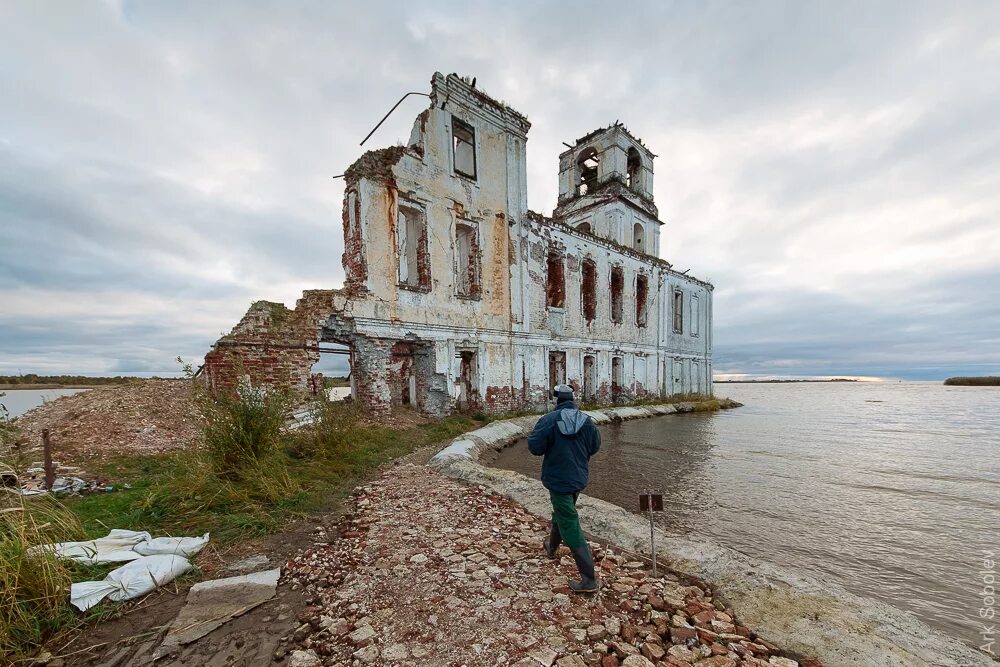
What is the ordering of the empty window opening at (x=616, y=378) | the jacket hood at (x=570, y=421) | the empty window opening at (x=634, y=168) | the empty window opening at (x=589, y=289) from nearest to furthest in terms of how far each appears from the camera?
the jacket hood at (x=570, y=421) < the empty window opening at (x=589, y=289) < the empty window opening at (x=616, y=378) < the empty window opening at (x=634, y=168)

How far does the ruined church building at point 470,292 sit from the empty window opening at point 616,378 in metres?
0.11

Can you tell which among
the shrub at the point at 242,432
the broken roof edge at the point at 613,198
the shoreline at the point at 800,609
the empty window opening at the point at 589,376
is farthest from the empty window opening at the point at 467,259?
the broken roof edge at the point at 613,198

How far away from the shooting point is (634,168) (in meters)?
25.1

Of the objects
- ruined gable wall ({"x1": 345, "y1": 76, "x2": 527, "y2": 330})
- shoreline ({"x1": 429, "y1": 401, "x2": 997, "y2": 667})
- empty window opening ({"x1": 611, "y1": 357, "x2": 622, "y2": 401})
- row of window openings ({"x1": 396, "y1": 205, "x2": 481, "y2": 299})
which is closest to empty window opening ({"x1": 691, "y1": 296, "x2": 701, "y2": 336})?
empty window opening ({"x1": 611, "y1": 357, "x2": 622, "y2": 401})

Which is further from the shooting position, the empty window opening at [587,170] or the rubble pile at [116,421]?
the empty window opening at [587,170]

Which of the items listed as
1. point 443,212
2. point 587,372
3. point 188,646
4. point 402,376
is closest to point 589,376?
point 587,372

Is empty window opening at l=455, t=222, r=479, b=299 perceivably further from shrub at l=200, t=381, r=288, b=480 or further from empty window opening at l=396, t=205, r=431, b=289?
shrub at l=200, t=381, r=288, b=480

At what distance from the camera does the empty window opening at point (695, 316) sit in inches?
1027

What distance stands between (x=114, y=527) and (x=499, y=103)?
51.7ft

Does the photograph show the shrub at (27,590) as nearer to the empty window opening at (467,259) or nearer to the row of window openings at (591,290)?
the empty window opening at (467,259)

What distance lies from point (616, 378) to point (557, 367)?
4.51 meters

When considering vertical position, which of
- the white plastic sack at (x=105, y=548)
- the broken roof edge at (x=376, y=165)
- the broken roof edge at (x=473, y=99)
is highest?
the broken roof edge at (x=473, y=99)

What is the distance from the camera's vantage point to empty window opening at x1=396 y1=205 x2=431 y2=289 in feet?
42.2

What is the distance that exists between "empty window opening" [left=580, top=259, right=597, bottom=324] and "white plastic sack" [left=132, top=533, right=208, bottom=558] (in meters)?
17.3
